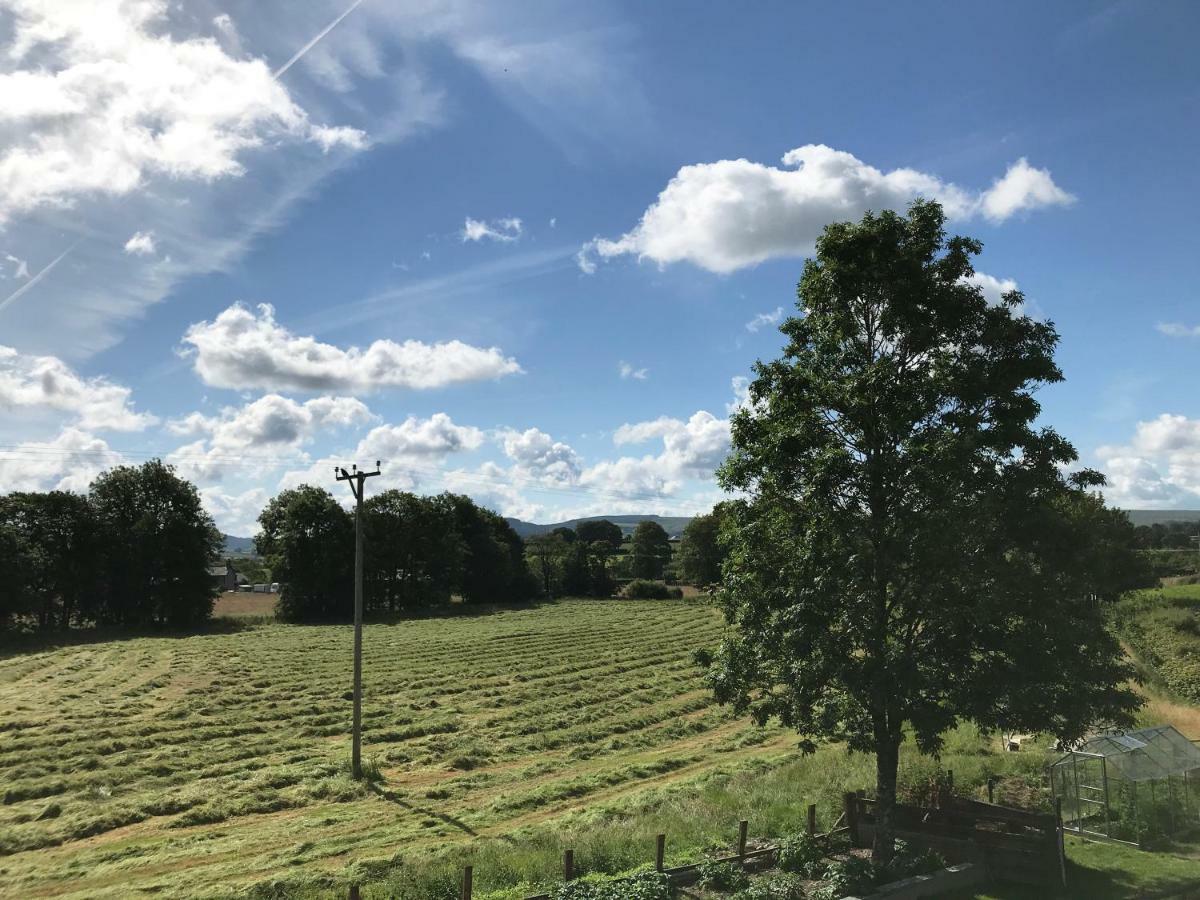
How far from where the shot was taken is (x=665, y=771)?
88.8 ft

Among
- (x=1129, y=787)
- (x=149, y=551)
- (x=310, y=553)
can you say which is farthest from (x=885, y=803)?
(x=310, y=553)

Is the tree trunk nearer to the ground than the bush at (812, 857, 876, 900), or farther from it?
farther from it

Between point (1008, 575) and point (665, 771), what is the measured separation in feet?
53.2

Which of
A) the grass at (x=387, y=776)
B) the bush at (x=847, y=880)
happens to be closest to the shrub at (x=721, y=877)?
the bush at (x=847, y=880)

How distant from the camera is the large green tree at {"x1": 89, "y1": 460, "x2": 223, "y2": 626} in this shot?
254ft

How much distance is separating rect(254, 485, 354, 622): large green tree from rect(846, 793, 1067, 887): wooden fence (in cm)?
8172

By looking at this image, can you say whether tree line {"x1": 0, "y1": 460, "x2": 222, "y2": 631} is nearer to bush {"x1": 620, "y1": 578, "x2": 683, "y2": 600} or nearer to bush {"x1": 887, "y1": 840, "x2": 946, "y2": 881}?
bush {"x1": 620, "y1": 578, "x2": 683, "y2": 600}

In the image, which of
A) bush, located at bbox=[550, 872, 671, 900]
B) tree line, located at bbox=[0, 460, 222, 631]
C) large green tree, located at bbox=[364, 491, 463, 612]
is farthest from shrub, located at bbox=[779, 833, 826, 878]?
large green tree, located at bbox=[364, 491, 463, 612]

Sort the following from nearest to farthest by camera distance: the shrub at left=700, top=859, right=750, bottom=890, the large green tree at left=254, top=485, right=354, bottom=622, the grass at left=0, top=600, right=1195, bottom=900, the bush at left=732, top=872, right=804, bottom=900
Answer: the bush at left=732, top=872, right=804, bottom=900
the shrub at left=700, top=859, right=750, bottom=890
the grass at left=0, top=600, right=1195, bottom=900
the large green tree at left=254, top=485, right=354, bottom=622

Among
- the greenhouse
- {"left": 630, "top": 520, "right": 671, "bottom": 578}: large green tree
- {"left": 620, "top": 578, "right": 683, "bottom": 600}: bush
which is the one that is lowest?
{"left": 620, "top": 578, "right": 683, "bottom": 600}: bush

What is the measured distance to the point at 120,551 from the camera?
7706 cm

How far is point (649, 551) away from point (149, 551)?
9196 cm

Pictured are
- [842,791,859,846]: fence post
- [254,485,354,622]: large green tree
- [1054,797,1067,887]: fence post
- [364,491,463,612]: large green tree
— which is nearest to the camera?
[1054,797,1067,887]: fence post

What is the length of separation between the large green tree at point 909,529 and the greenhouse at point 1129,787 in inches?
236
